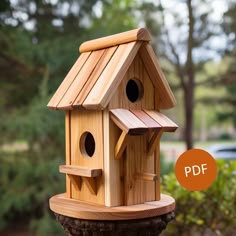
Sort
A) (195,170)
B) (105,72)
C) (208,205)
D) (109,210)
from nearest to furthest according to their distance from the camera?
(109,210) → (105,72) → (195,170) → (208,205)

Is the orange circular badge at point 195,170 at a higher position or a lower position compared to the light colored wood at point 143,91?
lower

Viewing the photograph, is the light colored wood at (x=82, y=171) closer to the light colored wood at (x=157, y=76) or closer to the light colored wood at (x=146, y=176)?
the light colored wood at (x=146, y=176)

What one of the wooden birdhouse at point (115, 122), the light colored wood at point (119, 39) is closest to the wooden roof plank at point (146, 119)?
the wooden birdhouse at point (115, 122)

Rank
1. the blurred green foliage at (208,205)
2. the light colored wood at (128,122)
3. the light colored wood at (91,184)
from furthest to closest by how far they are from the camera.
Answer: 1. the blurred green foliage at (208,205)
2. the light colored wood at (91,184)
3. the light colored wood at (128,122)

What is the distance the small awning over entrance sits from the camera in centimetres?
122

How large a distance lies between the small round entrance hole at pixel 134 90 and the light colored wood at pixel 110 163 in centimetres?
18

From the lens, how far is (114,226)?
1232mm

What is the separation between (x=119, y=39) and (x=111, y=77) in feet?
0.60

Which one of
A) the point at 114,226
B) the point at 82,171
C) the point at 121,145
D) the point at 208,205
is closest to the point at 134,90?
the point at 121,145

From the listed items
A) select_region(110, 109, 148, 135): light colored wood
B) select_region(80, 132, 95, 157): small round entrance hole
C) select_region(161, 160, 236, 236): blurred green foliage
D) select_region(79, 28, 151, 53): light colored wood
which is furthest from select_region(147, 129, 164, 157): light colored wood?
select_region(161, 160, 236, 236): blurred green foliage

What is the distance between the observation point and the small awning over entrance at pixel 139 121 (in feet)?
4.01

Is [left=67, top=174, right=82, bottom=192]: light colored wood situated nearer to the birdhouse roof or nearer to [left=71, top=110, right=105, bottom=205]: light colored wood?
[left=71, top=110, right=105, bottom=205]: light colored wood

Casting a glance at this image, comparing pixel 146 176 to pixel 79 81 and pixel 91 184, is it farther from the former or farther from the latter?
pixel 79 81

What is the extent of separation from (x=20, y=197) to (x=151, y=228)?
332cm
